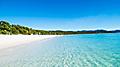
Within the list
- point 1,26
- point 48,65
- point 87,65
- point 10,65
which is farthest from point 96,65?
point 1,26

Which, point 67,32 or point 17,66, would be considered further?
point 67,32

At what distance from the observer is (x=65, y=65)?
8719mm

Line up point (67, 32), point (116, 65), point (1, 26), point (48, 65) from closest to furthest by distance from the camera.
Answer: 1. point (116, 65)
2. point (48, 65)
3. point (1, 26)
4. point (67, 32)

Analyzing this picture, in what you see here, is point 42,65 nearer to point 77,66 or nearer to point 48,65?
point 48,65

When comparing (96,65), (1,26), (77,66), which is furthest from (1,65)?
(1,26)

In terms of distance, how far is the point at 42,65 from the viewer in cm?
888

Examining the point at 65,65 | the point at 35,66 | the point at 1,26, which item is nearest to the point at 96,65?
the point at 65,65

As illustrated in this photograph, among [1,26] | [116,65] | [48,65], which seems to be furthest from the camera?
[1,26]

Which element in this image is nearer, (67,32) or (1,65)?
(1,65)

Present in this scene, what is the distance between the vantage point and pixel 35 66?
8.66 m

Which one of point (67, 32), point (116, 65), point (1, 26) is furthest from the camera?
point (67, 32)

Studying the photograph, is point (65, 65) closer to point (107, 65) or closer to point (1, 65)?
point (107, 65)

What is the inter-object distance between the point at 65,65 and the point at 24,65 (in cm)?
191

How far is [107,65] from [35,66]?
3.21 m
